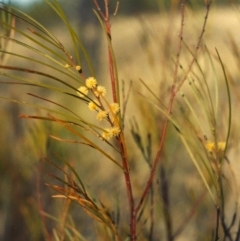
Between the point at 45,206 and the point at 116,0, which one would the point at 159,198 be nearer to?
the point at 45,206

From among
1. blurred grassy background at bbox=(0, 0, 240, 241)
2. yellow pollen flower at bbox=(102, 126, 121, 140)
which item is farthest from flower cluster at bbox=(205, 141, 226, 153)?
yellow pollen flower at bbox=(102, 126, 121, 140)

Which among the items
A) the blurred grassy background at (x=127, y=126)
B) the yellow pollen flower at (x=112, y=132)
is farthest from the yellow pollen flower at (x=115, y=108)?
the blurred grassy background at (x=127, y=126)

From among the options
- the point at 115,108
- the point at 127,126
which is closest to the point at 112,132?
the point at 115,108

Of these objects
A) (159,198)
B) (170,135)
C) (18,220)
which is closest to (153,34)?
(170,135)

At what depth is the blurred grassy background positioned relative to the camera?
2.49 feet

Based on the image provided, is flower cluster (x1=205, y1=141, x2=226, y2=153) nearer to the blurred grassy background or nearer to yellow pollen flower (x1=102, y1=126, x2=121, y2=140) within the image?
the blurred grassy background

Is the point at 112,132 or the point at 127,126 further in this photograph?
Answer: the point at 127,126

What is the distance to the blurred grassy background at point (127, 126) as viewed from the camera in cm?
76

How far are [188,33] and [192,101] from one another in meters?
0.14

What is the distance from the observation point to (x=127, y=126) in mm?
798

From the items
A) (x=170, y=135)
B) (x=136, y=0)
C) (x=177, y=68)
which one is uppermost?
(x=136, y=0)

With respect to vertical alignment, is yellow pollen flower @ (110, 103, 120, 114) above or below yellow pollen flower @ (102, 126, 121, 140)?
above

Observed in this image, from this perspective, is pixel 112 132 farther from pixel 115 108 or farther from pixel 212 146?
pixel 212 146

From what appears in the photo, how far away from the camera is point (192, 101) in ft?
2.52
